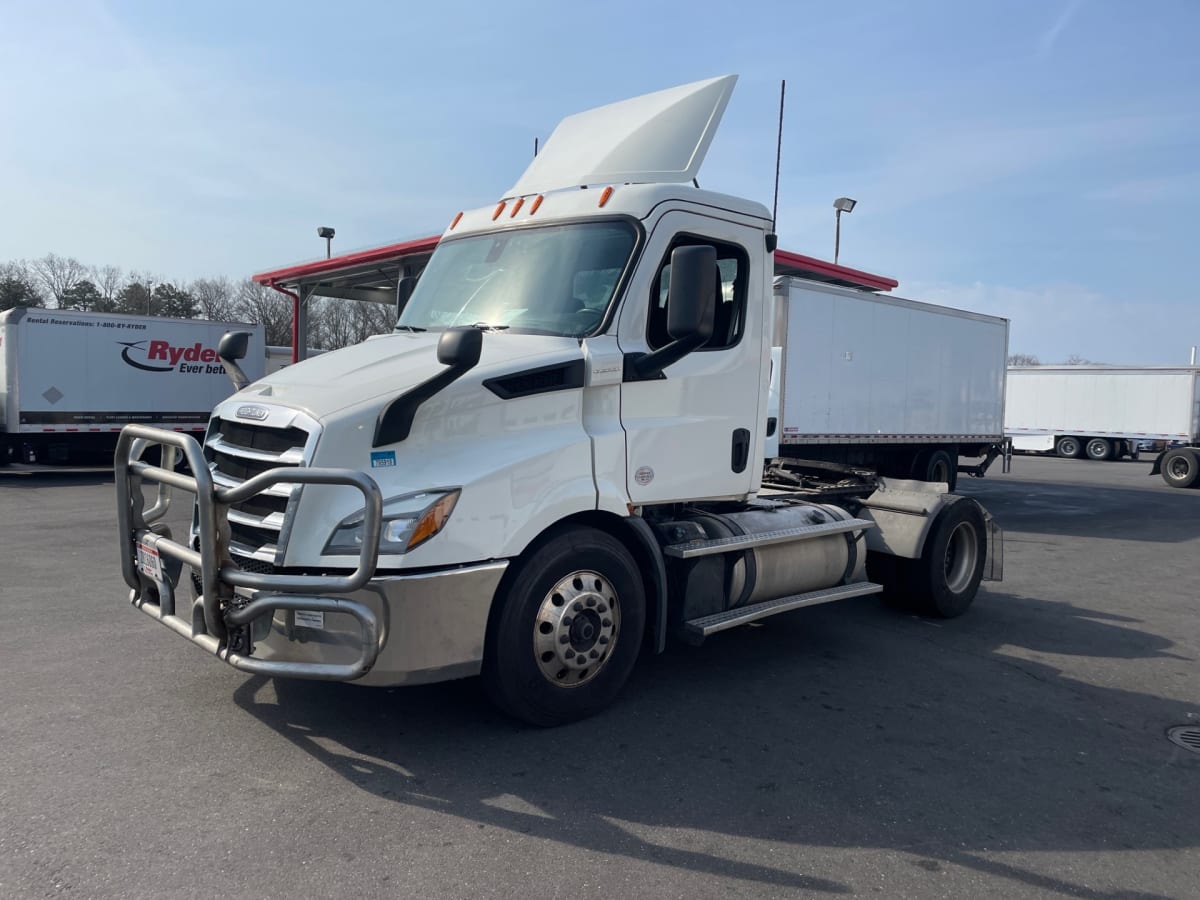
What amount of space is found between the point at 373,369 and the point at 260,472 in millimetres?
752

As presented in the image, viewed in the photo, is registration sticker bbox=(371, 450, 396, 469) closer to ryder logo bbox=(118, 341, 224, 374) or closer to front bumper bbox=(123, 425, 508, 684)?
front bumper bbox=(123, 425, 508, 684)

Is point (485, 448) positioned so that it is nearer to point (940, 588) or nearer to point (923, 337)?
point (940, 588)

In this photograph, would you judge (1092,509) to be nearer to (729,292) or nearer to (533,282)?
(729,292)

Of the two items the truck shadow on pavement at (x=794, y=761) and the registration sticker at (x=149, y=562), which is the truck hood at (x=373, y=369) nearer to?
the registration sticker at (x=149, y=562)

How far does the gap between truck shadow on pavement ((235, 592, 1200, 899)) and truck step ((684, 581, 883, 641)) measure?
16.2 inches

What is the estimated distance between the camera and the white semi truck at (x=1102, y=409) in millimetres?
28484

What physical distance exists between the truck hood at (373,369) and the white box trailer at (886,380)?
7.85 metres

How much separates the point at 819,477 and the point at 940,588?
146 cm

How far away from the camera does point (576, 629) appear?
4602mm

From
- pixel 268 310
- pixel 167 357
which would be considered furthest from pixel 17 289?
pixel 167 357

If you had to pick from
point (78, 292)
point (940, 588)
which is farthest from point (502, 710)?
point (78, 292)

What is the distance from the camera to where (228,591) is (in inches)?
159

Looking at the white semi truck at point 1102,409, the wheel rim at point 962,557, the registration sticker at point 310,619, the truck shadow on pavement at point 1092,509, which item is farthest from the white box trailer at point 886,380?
the white semi truck at point 1102,409

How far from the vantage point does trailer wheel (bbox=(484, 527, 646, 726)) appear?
14.3ft
